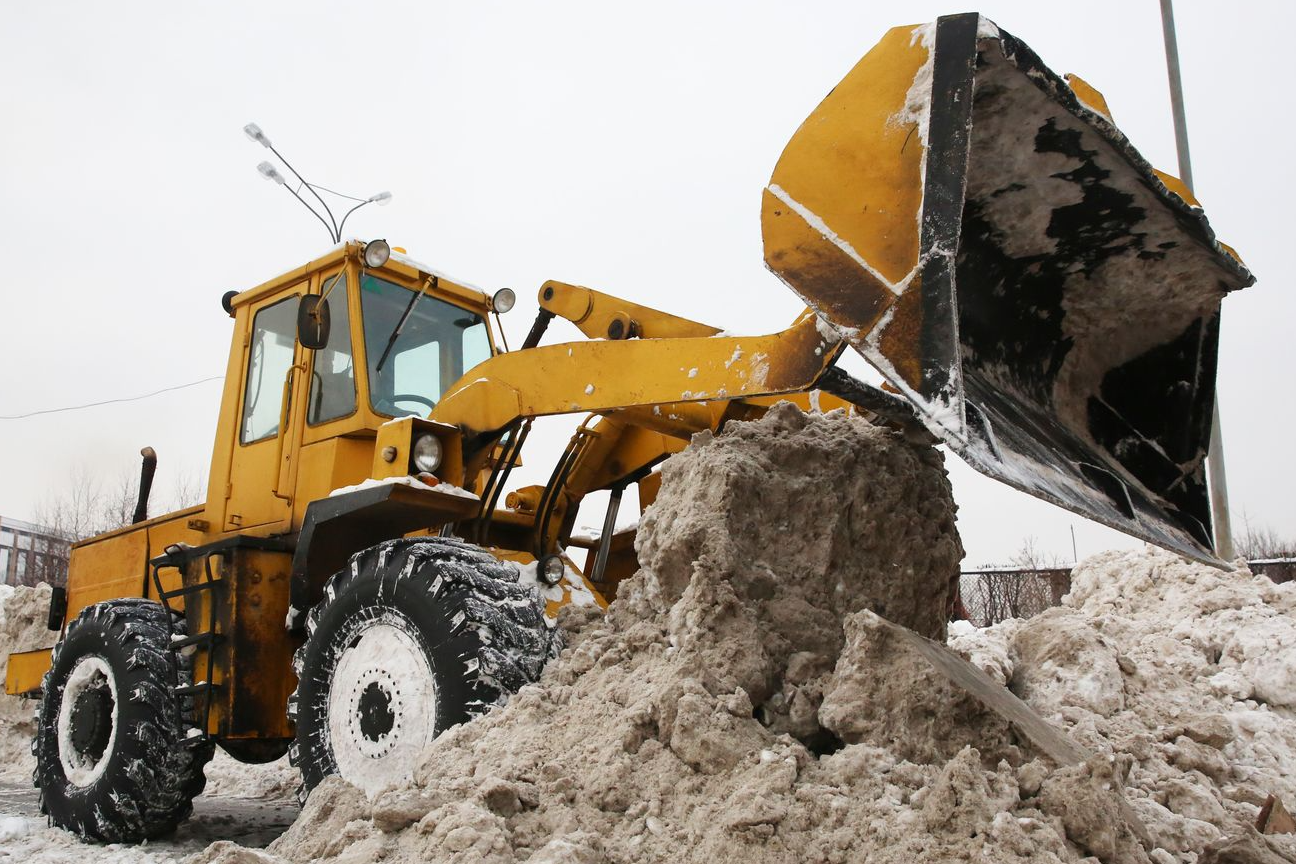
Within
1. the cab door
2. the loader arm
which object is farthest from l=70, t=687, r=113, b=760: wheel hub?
the loader arm

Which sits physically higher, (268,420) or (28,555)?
(28,555)

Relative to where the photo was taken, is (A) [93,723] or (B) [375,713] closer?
(B) [375,713]

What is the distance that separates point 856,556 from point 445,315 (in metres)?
3.11

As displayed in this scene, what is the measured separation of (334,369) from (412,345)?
1.44 feet

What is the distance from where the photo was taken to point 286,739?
5164 millimetres

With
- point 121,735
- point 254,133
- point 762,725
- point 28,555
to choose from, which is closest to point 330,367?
point 121,735

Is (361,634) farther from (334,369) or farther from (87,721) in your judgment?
(87,721)

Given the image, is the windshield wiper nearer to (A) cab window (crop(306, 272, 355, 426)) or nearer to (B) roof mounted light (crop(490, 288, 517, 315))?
(A) cab window (crop(306, 272, 355, 426))

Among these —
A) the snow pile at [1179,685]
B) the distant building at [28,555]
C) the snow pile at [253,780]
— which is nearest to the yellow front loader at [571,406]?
the snow pile at [1179,685]

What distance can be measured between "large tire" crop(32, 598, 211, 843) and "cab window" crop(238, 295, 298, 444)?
1.10 metres

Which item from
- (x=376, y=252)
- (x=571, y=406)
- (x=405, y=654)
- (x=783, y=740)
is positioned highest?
(x=376, y=252)

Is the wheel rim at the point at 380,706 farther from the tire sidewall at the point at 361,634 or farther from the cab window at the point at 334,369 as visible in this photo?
the cab window at the point at 334,369

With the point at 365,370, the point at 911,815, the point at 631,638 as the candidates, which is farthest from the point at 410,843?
the point at 365,370

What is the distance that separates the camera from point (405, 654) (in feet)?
13.2
